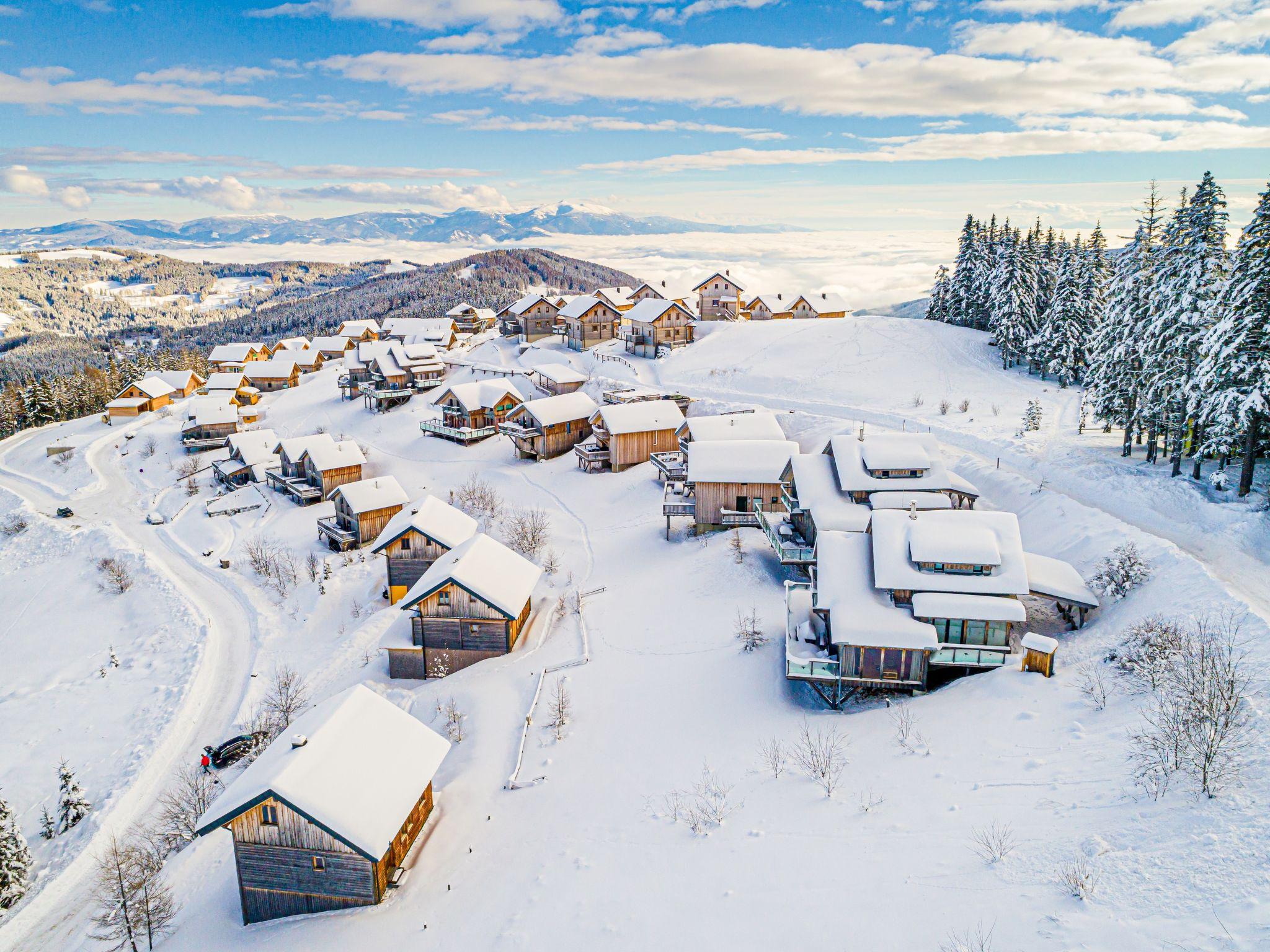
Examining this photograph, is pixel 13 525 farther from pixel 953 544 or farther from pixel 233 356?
pixel 953 544

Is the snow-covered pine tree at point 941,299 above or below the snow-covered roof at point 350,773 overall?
above

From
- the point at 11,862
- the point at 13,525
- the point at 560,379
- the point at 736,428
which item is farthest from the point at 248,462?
the point at 736,428

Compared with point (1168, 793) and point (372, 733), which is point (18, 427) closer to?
point (372, 733)

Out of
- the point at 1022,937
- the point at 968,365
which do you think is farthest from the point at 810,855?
the point at 968,365

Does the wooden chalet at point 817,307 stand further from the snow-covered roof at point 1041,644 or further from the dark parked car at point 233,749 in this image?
the dark parked car at point 233,749

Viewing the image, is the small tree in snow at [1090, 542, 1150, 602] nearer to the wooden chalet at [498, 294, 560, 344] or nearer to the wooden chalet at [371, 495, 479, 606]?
the wooden chalet at [371, 495, 479, 606]

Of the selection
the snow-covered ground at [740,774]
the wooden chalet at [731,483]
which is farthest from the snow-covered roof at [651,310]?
the wooden chalet at [731,483]
